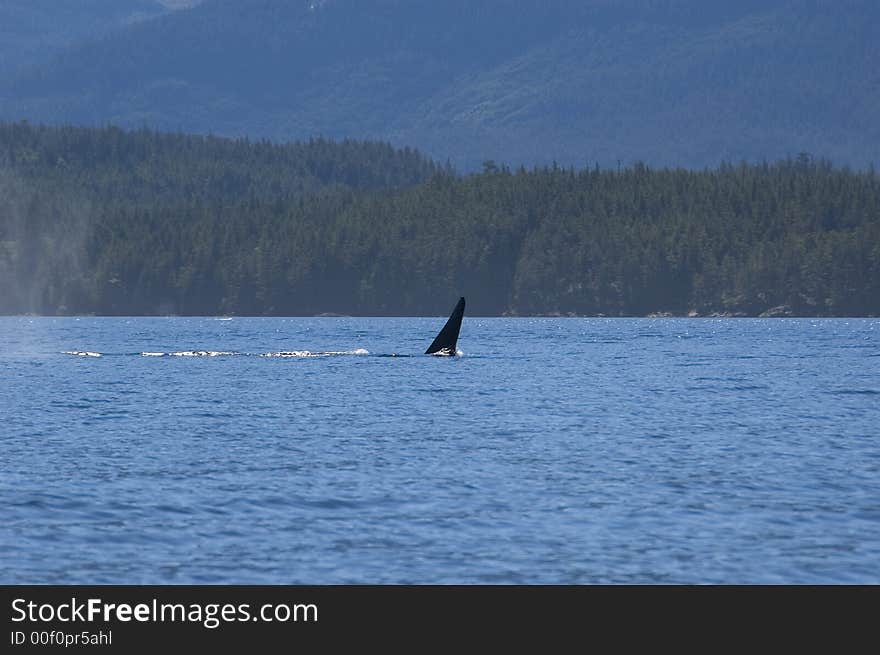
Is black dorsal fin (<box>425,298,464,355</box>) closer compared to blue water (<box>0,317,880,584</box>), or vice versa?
blue water (<box>0,317,880,584</box>)

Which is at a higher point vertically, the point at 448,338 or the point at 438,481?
the point at 448,338

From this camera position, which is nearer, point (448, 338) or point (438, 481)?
point (438, 481)

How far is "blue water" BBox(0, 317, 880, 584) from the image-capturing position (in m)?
25.8

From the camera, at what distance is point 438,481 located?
35.1 meters

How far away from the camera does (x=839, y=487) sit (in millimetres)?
34094

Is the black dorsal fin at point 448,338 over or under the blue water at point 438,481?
over

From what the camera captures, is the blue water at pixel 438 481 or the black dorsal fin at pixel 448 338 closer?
the blue water at pixel 438 481

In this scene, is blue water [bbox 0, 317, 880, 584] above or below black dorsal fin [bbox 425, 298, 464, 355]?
below

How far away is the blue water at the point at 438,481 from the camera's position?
2578 cm
